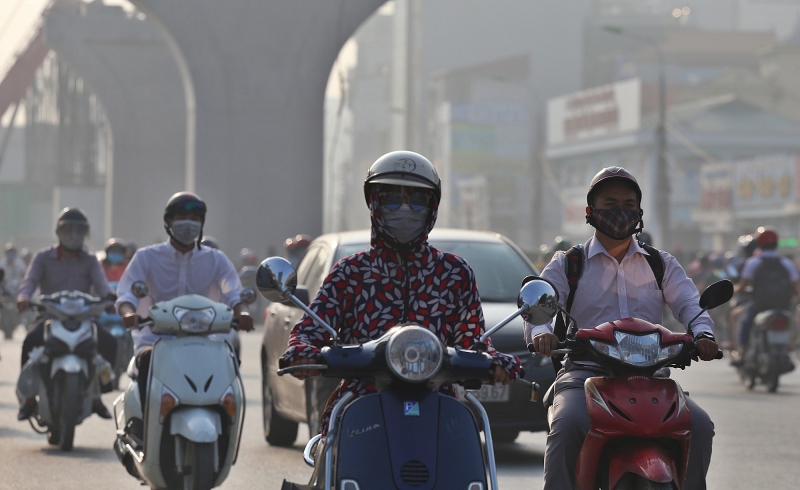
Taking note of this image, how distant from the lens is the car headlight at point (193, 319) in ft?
25.1

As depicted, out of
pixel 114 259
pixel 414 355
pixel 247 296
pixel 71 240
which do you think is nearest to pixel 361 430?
pixel 414 355

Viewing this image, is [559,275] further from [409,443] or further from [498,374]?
[409,443]

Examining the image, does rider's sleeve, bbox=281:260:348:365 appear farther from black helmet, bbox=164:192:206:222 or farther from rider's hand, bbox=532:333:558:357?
black helmet, bbox=164:192:206:222

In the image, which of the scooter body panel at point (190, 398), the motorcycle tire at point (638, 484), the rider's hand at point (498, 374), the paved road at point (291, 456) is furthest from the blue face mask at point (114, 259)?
the rider's hand at point (498, 374)

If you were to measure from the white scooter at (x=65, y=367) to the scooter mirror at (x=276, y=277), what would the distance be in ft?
20.5

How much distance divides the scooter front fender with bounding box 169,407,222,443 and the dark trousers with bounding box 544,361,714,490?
228 centimetres

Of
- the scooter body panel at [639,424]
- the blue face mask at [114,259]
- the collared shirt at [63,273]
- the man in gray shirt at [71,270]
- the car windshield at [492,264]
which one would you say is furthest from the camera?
the blue face mask at [114,259]

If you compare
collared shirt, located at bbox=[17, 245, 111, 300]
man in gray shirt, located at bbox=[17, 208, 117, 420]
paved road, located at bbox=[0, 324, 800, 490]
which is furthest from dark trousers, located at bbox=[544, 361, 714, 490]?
collared shirt, located at bbox=[17, 245, 111, 300]

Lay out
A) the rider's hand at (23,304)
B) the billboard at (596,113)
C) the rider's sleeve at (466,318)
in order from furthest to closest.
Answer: the billboard at (596,113) → the rider's hand at (23,304) → the rider's sleeve at (466,318)

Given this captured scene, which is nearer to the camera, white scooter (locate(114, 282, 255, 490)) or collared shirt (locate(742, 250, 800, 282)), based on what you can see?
white scooter (locate(114, 282, 255, 490))

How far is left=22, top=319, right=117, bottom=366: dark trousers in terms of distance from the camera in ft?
35.9

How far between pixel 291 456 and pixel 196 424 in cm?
318

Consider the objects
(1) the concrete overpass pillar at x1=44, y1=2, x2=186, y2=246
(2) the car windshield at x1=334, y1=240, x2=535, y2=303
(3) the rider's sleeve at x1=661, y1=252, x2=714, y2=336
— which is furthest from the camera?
(1) the concrete overpass pillar at x1=44, y1=2, x2=186, y2=246

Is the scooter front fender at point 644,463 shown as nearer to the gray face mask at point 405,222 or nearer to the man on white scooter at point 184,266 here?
the gray face mask at point 405,222
